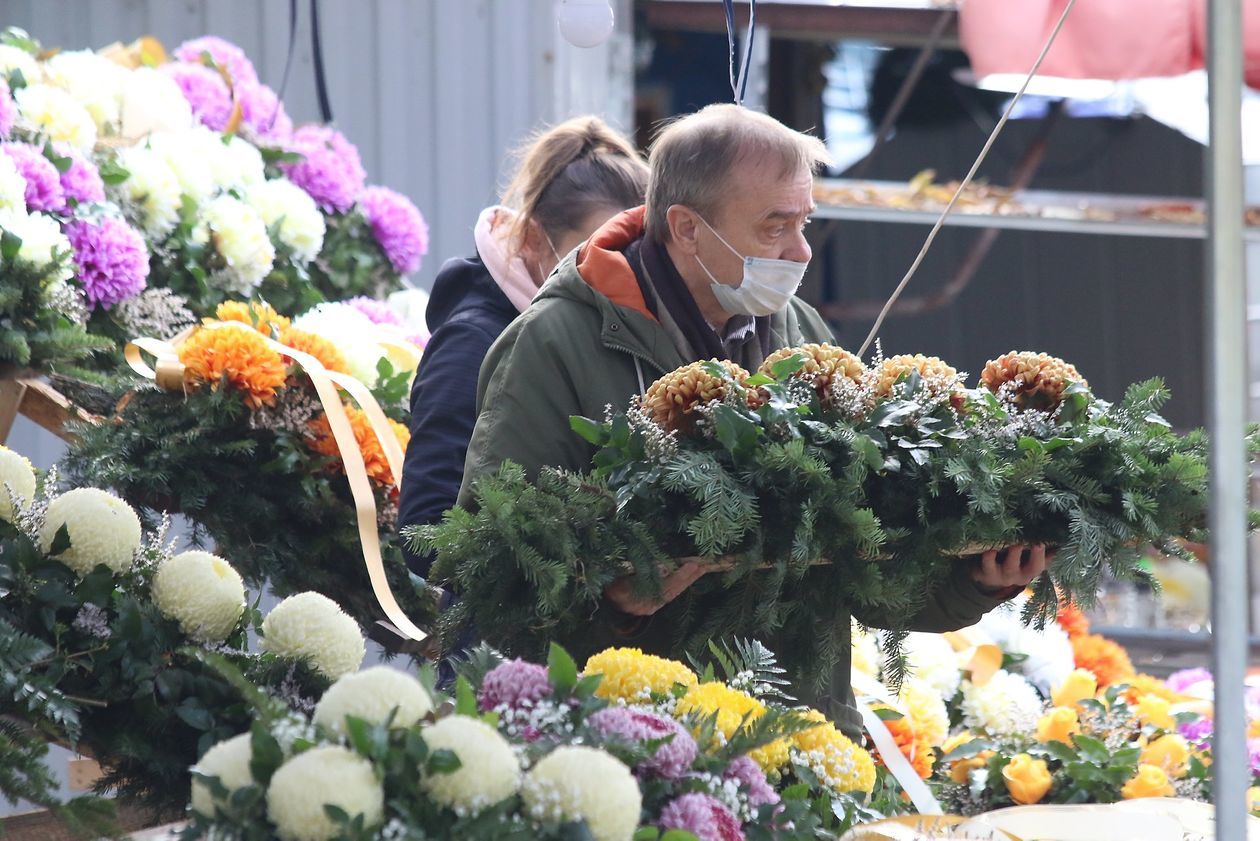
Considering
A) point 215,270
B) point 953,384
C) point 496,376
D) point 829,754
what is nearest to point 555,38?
point 215,270

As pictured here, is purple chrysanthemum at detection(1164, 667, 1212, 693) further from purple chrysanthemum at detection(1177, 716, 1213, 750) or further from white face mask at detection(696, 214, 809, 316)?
white face mask at detection(696, 214, 809, 316)

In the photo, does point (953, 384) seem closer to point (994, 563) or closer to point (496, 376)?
point (994, 563)

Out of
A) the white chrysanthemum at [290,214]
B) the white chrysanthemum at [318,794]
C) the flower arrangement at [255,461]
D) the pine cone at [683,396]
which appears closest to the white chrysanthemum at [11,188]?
the flower arrangement at [255,461]

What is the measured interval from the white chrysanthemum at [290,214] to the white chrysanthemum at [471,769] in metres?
2.18

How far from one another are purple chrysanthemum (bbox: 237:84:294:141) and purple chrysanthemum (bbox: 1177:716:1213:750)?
2.26 metres

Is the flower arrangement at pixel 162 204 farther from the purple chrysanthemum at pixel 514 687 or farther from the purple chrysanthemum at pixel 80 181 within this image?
the purple chrysanthemum at pixel 514 687

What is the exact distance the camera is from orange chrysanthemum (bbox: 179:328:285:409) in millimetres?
2455

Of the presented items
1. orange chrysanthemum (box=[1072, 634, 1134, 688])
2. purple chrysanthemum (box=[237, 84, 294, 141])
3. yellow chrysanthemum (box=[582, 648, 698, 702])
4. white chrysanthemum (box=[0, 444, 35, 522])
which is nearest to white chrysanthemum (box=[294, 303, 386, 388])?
purple chrysanthemum (box=[237, 84, 294, 141])

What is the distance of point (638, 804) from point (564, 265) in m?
1.08

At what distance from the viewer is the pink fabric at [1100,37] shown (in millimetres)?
4840

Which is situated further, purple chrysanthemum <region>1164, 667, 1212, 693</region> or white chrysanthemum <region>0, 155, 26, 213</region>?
purple chrysanthemum <region>1164, 667, 1212, 693</region>

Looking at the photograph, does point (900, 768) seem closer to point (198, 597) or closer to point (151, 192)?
point (198, 597)

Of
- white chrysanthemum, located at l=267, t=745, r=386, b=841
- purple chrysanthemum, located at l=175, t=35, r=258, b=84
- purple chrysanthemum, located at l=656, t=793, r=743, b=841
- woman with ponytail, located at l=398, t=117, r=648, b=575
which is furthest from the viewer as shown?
purple chrysanthemum, located at l=175, t=35, r=258, b=84

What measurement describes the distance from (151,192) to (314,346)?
0.61m
